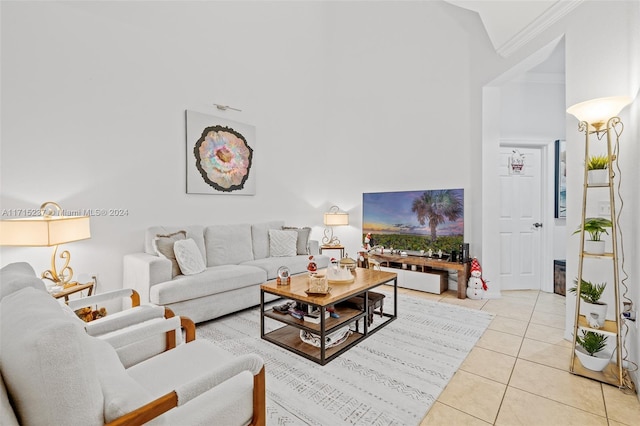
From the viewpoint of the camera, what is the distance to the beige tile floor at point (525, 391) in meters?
1.72

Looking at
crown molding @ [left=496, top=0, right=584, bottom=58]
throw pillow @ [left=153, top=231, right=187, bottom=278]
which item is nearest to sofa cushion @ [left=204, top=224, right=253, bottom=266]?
throw pillow @ [left=153, top=231, right=187, bottom=278]

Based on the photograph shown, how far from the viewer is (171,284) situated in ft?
9.11

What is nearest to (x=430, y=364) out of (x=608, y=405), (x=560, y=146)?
(x=608, y=405)

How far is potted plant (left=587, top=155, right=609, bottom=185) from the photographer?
212 cm

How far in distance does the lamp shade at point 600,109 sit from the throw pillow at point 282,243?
3.34 m

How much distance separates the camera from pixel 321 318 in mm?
2232

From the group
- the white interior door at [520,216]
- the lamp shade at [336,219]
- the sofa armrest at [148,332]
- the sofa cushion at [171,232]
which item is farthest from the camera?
the lamp shade at [336,219]

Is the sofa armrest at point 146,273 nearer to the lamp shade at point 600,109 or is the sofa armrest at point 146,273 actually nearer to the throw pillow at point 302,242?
the throw pillow at point 302,242

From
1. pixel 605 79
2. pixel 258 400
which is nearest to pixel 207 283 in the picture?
pixel 258 400

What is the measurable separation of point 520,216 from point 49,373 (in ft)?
16.6

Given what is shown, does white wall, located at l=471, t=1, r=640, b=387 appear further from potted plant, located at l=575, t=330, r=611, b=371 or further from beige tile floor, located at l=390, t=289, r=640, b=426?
beige tile floor, located at l=390, t=289, r=640, b=426

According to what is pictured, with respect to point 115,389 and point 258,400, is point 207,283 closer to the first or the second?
point 258,400

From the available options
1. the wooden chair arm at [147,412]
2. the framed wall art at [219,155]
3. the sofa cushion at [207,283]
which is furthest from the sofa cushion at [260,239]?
the wooden chair arm at [147,412]

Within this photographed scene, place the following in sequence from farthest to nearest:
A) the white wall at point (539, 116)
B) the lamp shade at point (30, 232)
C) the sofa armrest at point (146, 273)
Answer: the white wall at point (539, 116) < the sofa armrest at point (146, 273) < the lamp shade at point (30, 232)
